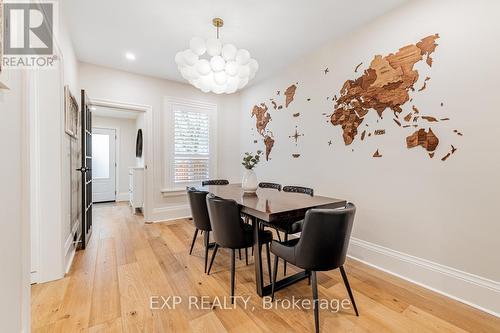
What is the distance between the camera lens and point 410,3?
213cm

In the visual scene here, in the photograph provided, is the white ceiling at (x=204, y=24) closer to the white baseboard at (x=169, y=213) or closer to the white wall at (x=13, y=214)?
the white wall at (x=13, y=214)

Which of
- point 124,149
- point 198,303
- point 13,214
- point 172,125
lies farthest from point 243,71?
point 124,149

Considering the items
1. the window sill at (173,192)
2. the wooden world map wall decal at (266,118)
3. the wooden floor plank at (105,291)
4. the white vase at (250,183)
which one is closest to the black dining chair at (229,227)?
the white vase at (250,183)

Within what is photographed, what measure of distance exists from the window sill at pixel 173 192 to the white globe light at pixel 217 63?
274 cm

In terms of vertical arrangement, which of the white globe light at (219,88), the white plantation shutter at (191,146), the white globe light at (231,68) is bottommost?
the white plantation shutter at (191,146)

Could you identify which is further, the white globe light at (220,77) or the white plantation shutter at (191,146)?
the white plantation shutter at (191,146)

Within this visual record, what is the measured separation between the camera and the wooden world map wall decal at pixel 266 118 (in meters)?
3.61

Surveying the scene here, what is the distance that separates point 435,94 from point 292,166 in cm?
195

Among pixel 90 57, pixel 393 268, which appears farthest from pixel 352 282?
pixel 90 57

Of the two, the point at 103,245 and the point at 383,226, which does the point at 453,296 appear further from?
the point at 103,245

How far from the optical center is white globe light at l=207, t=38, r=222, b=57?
205 cm

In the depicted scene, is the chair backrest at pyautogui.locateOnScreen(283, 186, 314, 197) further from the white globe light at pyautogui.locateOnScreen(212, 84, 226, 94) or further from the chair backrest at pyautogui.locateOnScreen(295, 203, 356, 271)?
the white globe light at pyautogui.locateOnScreen(212, 84, 226, 94)

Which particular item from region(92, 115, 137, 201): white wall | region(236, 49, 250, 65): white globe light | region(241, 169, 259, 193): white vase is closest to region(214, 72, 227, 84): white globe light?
region(236, 49, 250, 65): white globe light

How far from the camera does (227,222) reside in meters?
1.86
